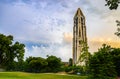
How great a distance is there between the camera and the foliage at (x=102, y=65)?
166 ft

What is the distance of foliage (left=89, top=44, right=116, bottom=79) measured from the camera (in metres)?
50.7

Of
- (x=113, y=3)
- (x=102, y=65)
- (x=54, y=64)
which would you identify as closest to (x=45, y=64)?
(x=54, y=64)

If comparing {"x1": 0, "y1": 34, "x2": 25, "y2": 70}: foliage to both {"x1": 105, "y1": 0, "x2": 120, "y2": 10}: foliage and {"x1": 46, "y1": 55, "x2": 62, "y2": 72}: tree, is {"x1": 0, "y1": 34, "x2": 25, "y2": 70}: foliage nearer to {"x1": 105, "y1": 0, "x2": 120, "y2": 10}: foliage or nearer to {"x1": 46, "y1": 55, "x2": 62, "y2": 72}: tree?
{"x1": 46, "y1": 55, "x2": 62, "y2": 72}: tree

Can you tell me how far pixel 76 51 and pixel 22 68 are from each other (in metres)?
59.1

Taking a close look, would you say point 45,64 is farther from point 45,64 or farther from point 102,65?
point 102,65

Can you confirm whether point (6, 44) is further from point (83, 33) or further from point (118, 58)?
point (83, 33)

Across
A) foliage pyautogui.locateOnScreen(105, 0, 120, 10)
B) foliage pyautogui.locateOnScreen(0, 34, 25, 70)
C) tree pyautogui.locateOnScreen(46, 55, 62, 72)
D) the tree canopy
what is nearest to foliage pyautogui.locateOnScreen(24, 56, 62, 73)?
tree pyautogui.locateOnScreen(46, 55, 62, 72)

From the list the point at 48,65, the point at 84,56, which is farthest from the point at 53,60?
the point at 84,56

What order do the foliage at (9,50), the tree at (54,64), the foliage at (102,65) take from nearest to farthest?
the foliage at (102,65) → the foliage at (9,50) → the tree at (54,64)

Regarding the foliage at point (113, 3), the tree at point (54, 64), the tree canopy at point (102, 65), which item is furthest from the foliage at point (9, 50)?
the foliage at point (113, 3)

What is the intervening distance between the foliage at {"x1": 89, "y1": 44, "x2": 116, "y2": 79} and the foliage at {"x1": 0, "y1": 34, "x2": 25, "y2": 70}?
32.4 metres

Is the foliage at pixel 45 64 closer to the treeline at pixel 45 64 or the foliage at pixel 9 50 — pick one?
the treeline at pixel 45 64

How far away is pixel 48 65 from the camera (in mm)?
122500

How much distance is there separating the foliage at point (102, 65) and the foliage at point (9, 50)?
32.4m
